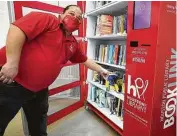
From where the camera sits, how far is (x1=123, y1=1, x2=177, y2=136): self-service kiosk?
1338 mm

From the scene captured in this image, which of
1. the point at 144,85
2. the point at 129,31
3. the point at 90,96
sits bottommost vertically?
the point at 90,96

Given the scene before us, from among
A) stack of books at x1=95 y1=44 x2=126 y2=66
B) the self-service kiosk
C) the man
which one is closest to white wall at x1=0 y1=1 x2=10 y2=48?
the man

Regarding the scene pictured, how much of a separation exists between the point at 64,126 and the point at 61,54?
1.29 metres

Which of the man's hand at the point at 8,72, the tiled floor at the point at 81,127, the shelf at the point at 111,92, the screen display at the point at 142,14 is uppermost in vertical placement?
the screen display at the point at 142,14

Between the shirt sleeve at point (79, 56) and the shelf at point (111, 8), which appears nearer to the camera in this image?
the shirt sleeve at point (79, 56)

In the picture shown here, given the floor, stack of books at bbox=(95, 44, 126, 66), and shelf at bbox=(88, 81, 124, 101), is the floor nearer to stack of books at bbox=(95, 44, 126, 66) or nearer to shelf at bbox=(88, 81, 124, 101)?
shelf at bbox=(88, 81, 124, 101)

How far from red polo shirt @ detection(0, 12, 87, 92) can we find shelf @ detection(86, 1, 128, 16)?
2.89 ft

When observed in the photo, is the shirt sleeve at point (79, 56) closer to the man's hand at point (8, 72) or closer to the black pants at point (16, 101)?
the black pants at point (16, 101)

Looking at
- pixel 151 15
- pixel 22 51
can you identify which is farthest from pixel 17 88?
pixel 151 15

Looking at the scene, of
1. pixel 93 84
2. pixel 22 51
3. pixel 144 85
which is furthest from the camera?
pixel 93 84

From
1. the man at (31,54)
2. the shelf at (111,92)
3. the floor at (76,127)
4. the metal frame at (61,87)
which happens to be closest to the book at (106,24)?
the metal frame at (61,87)

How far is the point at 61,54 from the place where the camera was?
55.1 inches

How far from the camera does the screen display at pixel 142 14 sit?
139 centimetres

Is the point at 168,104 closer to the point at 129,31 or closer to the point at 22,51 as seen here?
the point at 129,31
